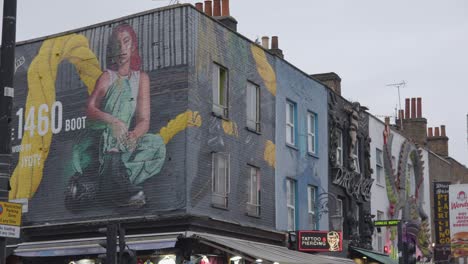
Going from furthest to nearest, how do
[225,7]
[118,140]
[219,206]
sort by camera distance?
1. [225,7]
2. [118,140]
3. [219,206]

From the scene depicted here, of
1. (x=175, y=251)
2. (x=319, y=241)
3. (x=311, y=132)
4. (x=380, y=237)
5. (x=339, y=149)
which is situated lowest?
(x=175, y=251)

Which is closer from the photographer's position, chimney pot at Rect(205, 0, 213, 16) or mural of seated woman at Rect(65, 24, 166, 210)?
mural of seated woman at Rect(65, 24, 166, 210)

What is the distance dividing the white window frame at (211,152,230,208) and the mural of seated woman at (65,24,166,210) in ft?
5.89

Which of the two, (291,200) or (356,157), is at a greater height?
(356,157)

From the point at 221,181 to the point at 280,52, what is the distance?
7.97 m

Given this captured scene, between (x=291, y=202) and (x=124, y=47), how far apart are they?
8.29 meters

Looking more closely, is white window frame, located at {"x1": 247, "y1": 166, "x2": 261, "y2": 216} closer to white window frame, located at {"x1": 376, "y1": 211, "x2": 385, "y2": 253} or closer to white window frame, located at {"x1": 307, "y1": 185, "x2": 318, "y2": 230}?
white window frame, located at {"x1": 307, "y1": 185, "x2": 318, "y2": 230}

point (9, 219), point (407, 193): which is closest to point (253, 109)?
point (407, 193)

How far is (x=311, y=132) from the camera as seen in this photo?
31.8 metres

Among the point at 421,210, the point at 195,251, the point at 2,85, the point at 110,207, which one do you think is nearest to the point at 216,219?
the point at 195,251

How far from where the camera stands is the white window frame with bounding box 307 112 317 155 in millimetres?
31547

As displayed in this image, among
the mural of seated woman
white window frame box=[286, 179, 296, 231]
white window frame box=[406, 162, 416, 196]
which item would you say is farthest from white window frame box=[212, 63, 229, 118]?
white window frame box=[406, 162, 416, 196]

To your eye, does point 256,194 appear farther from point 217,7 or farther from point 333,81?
point 333,81

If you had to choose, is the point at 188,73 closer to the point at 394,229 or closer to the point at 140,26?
the point at 140,26
